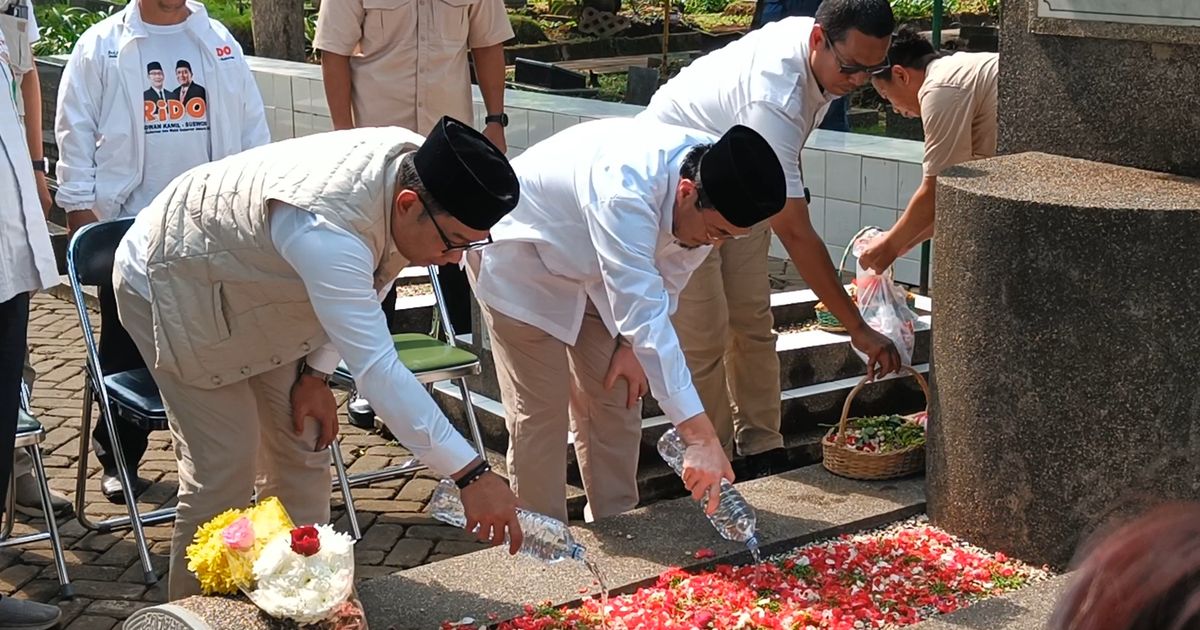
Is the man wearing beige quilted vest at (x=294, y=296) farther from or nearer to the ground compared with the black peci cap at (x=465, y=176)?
Result: nearer to the ground

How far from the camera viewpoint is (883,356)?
511 centimetres

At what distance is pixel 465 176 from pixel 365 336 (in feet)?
1.46

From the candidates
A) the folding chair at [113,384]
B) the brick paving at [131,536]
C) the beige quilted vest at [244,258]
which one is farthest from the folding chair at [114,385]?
the beige quilted vest at [244,258]

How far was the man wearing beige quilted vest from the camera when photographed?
11.8 feet

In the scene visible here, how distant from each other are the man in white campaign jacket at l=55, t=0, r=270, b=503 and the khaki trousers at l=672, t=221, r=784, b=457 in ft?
5.93

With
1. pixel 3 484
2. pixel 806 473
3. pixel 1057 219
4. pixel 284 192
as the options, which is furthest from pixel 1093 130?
pixel 3 484

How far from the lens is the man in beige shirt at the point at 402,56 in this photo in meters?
6.64

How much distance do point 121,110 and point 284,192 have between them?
2.00 m

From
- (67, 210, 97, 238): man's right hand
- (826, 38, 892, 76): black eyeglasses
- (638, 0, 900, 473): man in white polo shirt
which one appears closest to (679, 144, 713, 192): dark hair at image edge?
(638, 0, 900, 473): man in white polo shirt

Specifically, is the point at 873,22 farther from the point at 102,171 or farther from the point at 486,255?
the point at 102,171

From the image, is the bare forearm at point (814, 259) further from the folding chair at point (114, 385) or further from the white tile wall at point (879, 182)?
the white tile wall at point (879, 182)

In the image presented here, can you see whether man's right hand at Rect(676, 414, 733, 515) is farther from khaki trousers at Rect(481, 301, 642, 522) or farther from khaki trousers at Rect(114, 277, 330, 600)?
khaki trousers at Rect(114, 277, 330, 600)

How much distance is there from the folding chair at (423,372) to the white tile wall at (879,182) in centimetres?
293

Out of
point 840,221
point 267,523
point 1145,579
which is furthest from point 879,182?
point 1145,579
